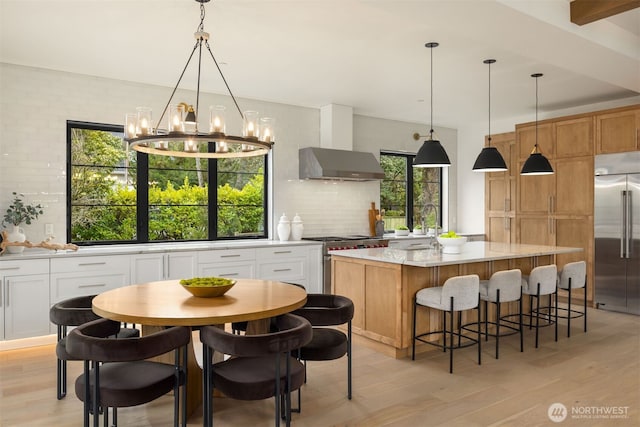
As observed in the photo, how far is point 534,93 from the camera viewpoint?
6156 mm

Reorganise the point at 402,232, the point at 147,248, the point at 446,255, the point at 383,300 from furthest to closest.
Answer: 1. the point at 402,232
2. the point at 147,248
3. the point at 446,255
4. the point at 383,300

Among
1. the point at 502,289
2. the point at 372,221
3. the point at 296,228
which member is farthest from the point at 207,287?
the point at 372,221

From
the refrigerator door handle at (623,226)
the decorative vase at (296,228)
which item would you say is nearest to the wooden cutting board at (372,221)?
the decorative vase at (296,228)

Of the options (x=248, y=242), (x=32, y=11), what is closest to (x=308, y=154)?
(x=248, y=242)

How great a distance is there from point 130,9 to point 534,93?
5026 mm

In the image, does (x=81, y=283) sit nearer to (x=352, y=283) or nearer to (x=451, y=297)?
(x=352, y=283)

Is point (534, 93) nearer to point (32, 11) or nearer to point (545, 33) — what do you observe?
point (545, 33)

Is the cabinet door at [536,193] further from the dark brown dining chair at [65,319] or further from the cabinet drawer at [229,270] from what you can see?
the dark brown dining chair at [65,319]

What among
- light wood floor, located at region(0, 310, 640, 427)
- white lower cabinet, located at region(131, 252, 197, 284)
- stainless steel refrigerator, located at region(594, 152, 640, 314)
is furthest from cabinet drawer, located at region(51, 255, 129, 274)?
stainless steel refrigerator, located at region(594, 152, 640, 314)

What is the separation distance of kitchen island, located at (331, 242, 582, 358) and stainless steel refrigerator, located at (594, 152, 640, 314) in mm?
1298

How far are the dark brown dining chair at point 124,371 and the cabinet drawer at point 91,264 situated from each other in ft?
7.63

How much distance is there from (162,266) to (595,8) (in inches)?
184

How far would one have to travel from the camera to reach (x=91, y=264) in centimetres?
473

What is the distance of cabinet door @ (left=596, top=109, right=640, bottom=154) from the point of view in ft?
18.7
